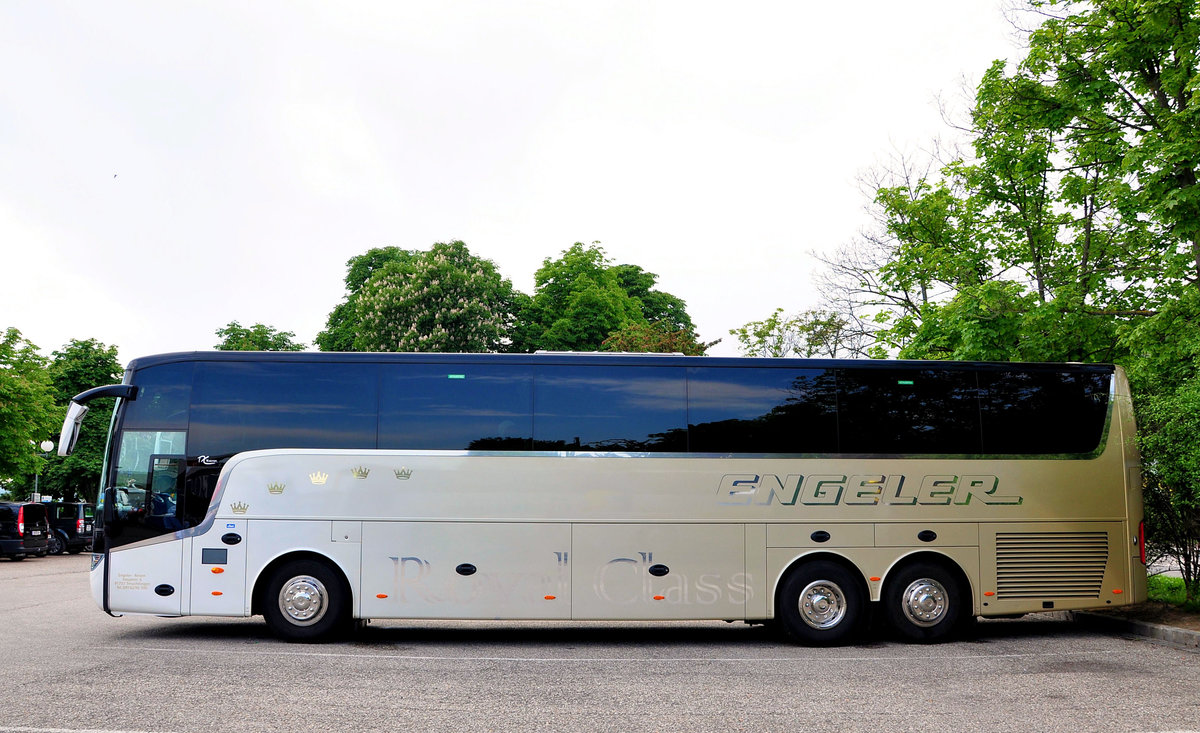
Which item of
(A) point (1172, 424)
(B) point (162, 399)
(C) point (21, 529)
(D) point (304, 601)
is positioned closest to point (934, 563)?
(A) point (1172, 424)

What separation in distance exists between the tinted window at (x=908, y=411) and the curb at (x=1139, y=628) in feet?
10.2

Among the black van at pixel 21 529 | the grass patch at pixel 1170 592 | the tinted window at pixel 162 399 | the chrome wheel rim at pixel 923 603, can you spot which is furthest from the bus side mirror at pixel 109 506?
the black van at pixel 21 529

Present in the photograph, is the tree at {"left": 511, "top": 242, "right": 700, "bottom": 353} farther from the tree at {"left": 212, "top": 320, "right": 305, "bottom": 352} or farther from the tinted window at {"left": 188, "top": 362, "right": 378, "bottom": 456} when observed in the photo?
the tinted window at {"left": 188, "top": 362, "right": 378, "bottom": 456}

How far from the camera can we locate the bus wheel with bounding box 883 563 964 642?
1116 centimetres

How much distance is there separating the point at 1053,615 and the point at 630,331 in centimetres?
2736

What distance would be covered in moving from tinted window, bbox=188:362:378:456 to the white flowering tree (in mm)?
32097

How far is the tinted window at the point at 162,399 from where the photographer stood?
1103cm

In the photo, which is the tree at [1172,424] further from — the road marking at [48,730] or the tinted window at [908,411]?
the road marking at [48,730]

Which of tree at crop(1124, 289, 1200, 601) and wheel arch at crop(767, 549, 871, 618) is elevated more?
tree at crop(1124, 289, 1200, 601)

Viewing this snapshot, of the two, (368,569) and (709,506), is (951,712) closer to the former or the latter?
(709,506)

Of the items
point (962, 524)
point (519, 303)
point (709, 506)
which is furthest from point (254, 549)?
point (519, 303)

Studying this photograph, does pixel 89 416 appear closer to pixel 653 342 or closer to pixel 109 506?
pixel 653 342

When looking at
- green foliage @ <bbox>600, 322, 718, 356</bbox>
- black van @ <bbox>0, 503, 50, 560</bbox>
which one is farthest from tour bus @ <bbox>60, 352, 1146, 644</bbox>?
green foliage @ <bbox>600, 322, 718, 356</bbox>

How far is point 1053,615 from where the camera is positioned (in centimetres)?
1409
